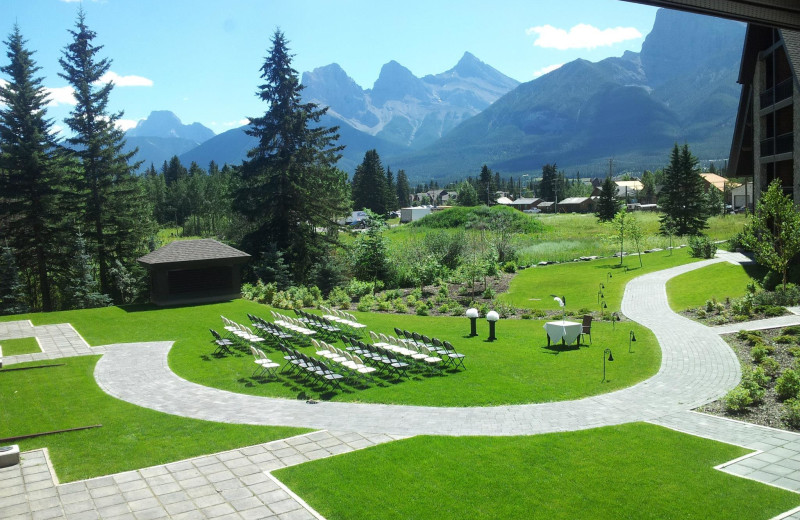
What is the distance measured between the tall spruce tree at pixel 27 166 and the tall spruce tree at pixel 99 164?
2.31m

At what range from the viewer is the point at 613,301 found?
25391 millimetres

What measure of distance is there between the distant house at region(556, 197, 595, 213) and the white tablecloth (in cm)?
10529

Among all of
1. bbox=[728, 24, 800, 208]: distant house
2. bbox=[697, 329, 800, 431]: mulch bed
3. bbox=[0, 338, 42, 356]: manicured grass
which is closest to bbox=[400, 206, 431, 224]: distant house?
bbox=[728, 24, 800, 208]: distant house

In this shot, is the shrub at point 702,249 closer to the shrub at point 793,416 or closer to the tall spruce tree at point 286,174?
the tall spruce tree at point 286,174

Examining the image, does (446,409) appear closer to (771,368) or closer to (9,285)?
(771,368)

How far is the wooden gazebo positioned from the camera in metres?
26.9

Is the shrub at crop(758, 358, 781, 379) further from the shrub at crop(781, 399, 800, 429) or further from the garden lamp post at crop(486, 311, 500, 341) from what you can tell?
the garden lamp post at crop(486, 311, 500, 341)

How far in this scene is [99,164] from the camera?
3534 centimetres

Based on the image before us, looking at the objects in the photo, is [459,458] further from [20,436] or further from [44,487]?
[20,436]

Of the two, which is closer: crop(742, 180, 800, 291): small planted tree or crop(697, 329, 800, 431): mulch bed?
crop(697, 329, 800, 431): mulch bed

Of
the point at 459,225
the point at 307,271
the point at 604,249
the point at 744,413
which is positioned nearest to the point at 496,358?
the point at 744,413

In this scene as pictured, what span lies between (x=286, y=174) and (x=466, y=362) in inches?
938

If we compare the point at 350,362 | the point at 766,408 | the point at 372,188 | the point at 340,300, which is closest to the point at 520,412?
the point at 350,362

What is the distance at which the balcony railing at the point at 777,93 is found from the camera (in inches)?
1037
